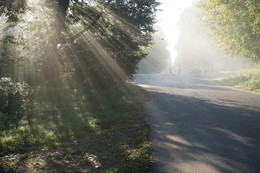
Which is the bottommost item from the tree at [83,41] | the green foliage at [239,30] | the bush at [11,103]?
the bush at [11,103]

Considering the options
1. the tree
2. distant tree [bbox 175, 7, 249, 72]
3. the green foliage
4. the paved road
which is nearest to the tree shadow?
the paved road

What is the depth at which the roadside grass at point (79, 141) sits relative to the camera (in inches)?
250

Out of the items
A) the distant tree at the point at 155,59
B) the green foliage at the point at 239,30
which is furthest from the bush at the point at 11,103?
the distant tree at the point at 155,59

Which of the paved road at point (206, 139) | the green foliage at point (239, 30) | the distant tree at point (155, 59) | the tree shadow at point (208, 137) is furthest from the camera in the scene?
the distant tree at point (155, 59)

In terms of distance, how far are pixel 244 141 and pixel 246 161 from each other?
165cm

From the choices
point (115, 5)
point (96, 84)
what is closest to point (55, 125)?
point (96, 84)

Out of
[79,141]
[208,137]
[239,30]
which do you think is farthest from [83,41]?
[239,30]

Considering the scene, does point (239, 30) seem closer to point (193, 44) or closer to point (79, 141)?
point (79, 141)

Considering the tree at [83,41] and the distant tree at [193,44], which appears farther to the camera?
the distant tree at [193,44]

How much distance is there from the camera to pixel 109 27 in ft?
54.2

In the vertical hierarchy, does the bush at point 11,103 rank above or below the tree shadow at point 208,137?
below

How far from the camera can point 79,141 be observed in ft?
29.0

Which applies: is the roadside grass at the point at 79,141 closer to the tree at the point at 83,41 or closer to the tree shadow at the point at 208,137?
the tree shadow at the point at 208,137

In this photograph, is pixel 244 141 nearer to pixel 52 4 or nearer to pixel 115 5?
pixel 52 4
